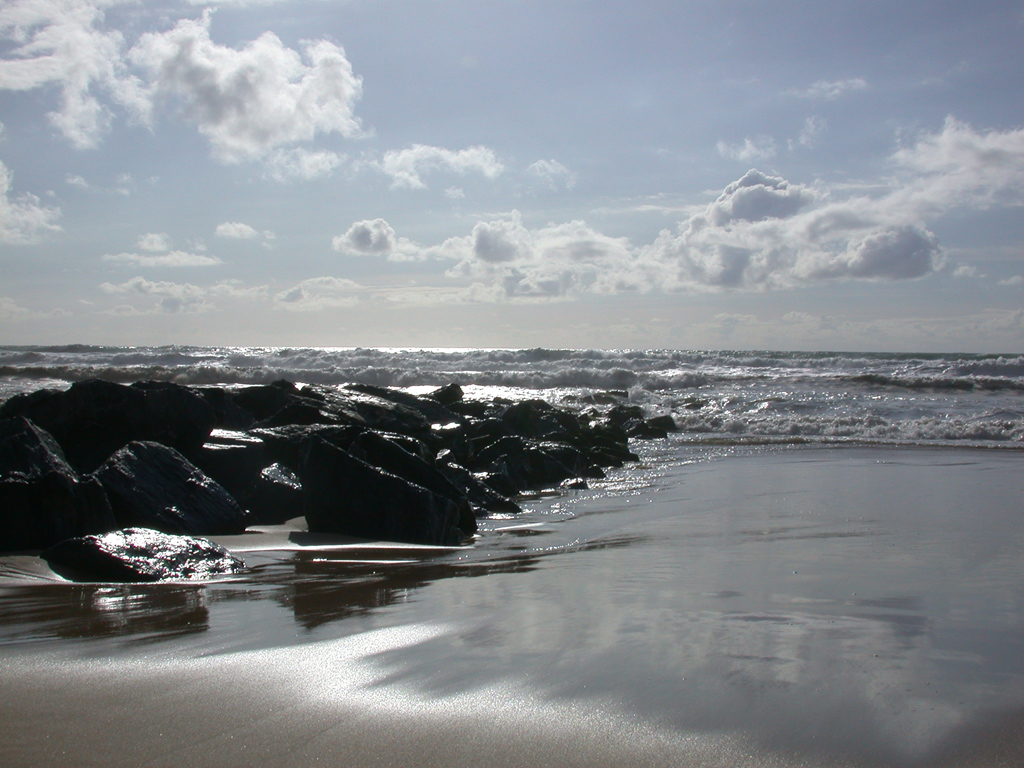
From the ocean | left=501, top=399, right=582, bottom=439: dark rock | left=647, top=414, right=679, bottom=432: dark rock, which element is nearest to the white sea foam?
left=647, top=414, right=679, bottom=432: dark rock

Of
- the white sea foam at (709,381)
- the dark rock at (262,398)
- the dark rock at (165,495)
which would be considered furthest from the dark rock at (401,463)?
the white sea foam at (709,381)

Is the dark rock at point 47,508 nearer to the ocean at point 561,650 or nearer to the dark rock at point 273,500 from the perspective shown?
the ocean at point 561,650

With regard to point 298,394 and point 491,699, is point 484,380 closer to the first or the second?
point 298,394

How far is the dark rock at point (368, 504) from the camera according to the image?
529 cm

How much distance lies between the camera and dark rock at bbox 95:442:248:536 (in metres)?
4.76

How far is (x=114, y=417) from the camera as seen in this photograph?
22.0 ft

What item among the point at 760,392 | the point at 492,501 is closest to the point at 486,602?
the point at 492,501

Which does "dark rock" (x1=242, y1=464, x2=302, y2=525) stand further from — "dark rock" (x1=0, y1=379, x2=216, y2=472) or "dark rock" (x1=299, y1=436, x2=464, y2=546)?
"dark rock" (x1=0, y1=379, x2=216, y2=472)

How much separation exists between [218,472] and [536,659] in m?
4.13

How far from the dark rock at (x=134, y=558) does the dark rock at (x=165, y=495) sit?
0.72 metres

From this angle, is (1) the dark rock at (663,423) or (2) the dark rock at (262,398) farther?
(1) the dark rock at (663,423)

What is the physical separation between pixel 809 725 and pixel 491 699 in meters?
0.87

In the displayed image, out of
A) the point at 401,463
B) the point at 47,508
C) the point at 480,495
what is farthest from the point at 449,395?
the point at 47,508

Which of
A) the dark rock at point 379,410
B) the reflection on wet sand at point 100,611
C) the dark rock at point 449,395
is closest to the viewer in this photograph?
the reflection on wet sand at point 100,611
